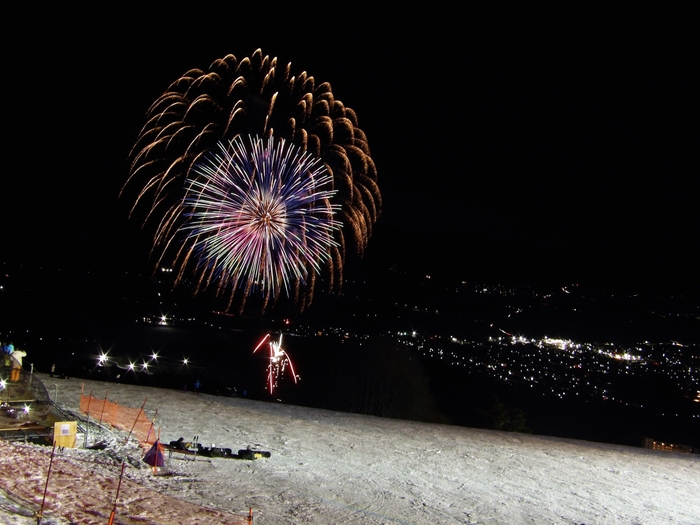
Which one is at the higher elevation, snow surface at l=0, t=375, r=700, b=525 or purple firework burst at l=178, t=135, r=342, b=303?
purple firework burst at l=178, t=135, r=342, b=303

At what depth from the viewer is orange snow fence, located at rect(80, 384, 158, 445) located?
35.7ft

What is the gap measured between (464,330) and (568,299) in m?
33.1

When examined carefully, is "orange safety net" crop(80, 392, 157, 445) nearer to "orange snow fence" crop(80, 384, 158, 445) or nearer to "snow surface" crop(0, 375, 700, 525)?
"orange snow fence" crop(80, 384, 158, 445)

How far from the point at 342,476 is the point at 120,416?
16.1ft

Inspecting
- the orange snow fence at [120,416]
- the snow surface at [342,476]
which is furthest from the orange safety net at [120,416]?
the snow surface at [342,476]

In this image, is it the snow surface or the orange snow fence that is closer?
the snow surface

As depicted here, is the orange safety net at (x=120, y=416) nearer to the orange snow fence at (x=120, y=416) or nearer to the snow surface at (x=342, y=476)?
the orange snow fence at (x=120, y=416)

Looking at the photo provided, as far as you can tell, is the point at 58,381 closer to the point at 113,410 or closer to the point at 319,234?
the point at 113,410

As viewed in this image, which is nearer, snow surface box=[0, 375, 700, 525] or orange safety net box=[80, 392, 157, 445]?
snow surface box=[0, 375, 700, 525]

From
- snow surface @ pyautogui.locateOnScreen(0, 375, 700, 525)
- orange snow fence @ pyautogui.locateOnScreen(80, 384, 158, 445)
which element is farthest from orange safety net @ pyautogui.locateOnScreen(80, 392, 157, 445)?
snow surface @ pyautogui.locateOnScreen(0, 375, 700, 525)

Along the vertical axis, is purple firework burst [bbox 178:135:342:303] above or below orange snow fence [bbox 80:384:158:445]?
above

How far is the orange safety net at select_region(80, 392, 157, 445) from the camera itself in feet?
35.7

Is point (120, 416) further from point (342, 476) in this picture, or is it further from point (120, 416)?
point (342, 476)

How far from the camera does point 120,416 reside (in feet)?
39.7
